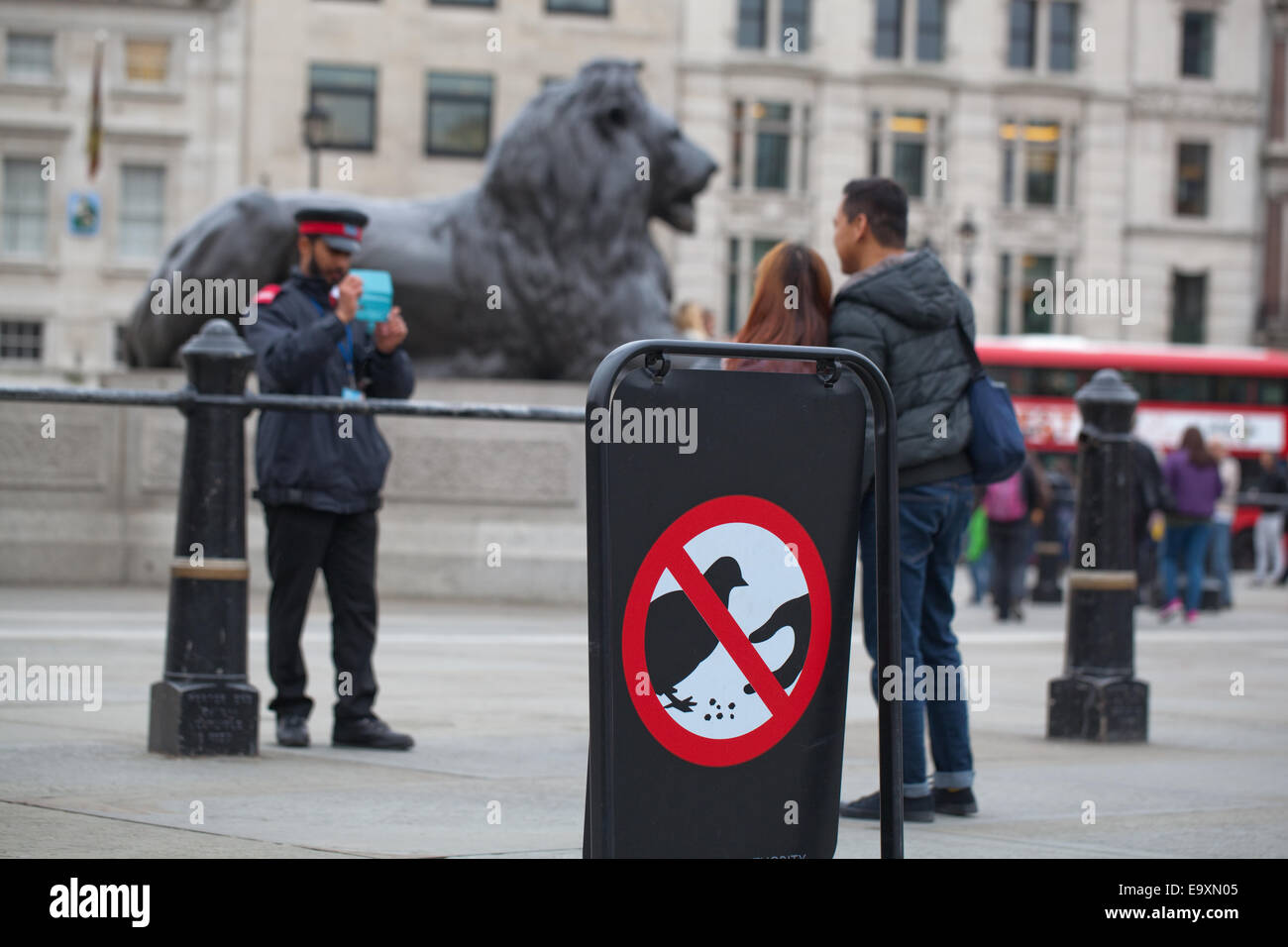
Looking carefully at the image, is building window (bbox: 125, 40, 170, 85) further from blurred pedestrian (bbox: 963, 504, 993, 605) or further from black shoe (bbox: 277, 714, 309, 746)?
black shoe (bbox: 277, 714, 309, 746)

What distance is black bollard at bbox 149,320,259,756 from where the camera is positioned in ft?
21.7

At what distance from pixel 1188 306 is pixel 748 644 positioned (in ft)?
159

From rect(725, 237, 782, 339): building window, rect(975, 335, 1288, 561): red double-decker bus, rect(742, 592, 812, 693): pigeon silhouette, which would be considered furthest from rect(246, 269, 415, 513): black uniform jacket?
rect(725, 237, 782, 339): building window

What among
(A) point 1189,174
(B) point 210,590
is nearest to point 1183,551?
(B) point 210,590

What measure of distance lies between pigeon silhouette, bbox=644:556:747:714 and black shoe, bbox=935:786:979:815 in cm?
259

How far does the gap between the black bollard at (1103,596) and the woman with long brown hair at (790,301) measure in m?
2.57

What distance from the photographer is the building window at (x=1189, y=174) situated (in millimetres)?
49906

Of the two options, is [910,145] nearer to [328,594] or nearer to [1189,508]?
[1189,508]

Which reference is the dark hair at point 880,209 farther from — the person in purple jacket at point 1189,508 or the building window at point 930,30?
the building window at point 930,30

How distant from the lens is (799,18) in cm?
4759

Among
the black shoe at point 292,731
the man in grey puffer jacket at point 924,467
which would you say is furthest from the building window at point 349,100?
the man in grey puffer jacket at point 924,467
